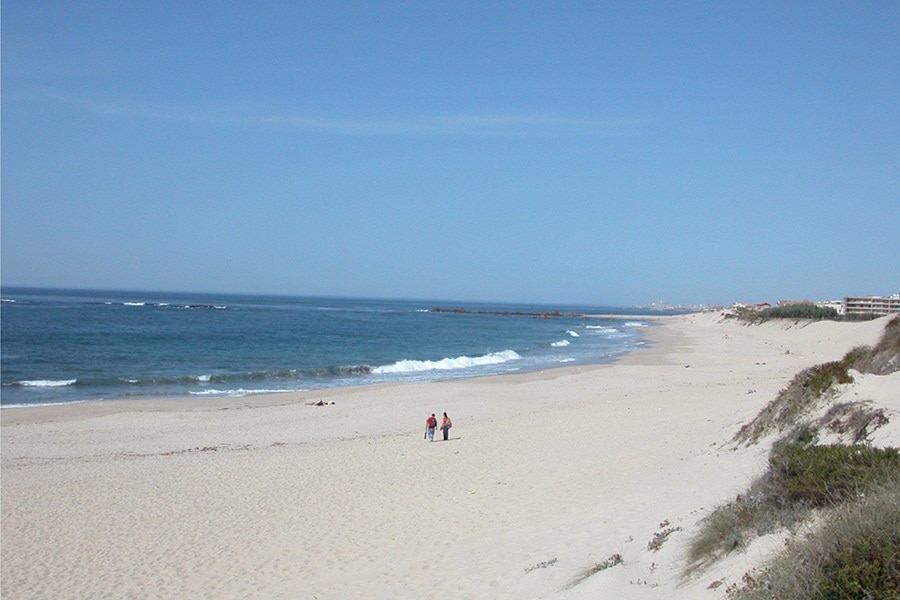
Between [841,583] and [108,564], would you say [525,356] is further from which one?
[841,583]

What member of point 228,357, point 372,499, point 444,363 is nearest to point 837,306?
point 444,363

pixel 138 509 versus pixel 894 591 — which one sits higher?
pixel 894 591

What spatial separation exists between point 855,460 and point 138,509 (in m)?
11.5

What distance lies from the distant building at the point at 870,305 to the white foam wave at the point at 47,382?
6203cm

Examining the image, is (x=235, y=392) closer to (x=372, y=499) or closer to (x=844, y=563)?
(x=372, y=499)

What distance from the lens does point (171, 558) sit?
10070mm

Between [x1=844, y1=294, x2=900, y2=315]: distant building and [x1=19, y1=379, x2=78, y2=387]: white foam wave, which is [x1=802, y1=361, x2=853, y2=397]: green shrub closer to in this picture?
[x1=19, y1=379, x2=78, y2=387]: white foam wave

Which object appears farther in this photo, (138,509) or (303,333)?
(303,333)

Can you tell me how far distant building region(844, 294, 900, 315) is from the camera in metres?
63.5

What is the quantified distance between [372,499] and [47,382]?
947 inches

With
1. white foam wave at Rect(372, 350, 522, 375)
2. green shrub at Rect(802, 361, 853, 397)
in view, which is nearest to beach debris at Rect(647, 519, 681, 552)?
green shrub at Rect(802, 361, 853, 397)

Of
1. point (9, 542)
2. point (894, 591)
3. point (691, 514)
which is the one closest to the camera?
point (894, 591)

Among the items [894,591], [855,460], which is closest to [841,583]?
[894,591]

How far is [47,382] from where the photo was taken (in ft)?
98.3
